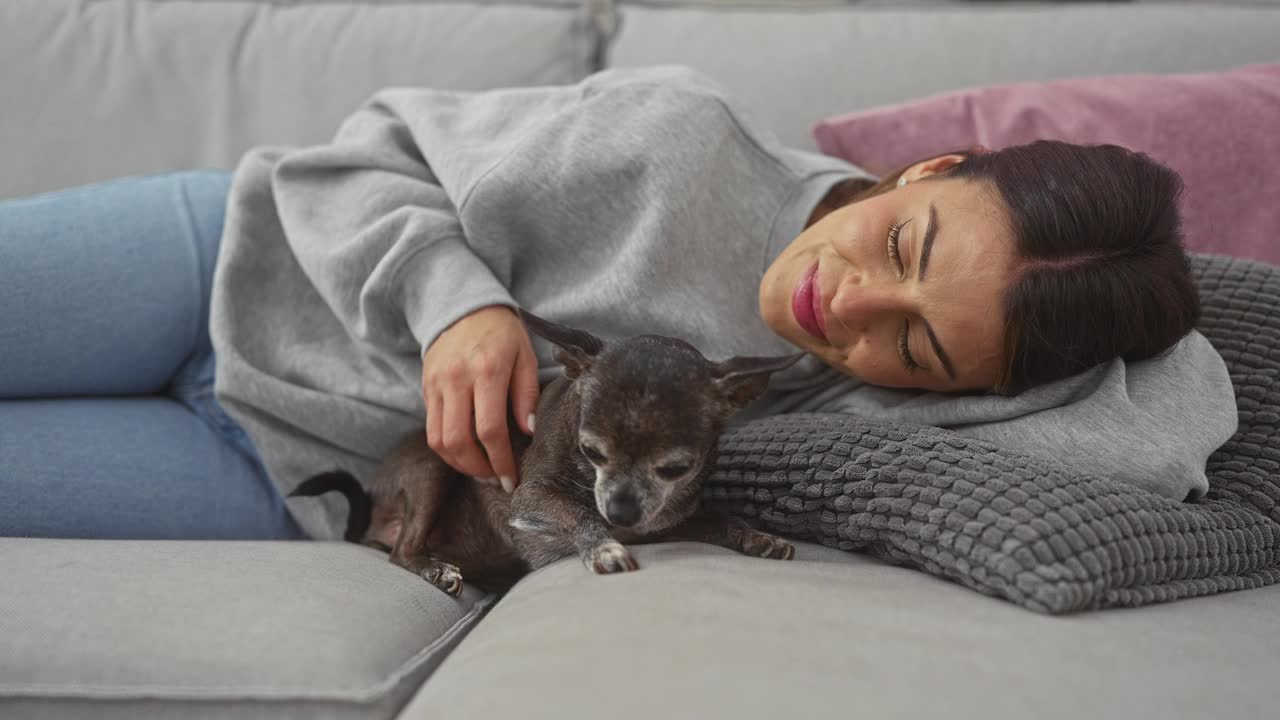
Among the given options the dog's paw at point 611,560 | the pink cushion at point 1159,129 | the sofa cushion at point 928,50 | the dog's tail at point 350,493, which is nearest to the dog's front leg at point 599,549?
the dog's paw at point 611,560

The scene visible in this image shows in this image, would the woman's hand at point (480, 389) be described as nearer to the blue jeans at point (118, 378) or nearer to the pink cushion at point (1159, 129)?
the blue jeans at point (118, 378)

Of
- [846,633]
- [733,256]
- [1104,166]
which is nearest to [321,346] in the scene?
[733,256]

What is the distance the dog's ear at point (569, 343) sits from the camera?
4.64 ft

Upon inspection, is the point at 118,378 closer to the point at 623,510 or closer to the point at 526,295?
the point at 526,295

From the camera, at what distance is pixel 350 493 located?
1800 mm

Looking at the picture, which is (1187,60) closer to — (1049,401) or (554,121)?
(1049,401)

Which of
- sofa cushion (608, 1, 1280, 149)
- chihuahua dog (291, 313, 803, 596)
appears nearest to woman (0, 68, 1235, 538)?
chihuahua dog (291, 313, 803, 596)

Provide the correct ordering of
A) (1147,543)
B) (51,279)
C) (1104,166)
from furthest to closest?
1. (51,279)
2. (1104,166)
3. (1147,543)

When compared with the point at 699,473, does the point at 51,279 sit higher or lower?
higher

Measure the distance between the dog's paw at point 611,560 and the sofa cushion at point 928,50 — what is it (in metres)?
1.38

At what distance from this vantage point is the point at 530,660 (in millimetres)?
1066

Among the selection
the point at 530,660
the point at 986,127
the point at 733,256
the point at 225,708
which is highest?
the point at 986,127

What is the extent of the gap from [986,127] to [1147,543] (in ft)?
3.87

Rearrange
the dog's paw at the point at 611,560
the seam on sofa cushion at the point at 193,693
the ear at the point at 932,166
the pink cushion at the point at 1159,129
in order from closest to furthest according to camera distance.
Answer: the seam on sofa cushion at the point at 193,693 < the dog's paw at the point at 611,560 < the ear at the point at 932,166 < the pink cushion at the point at 1159,129
